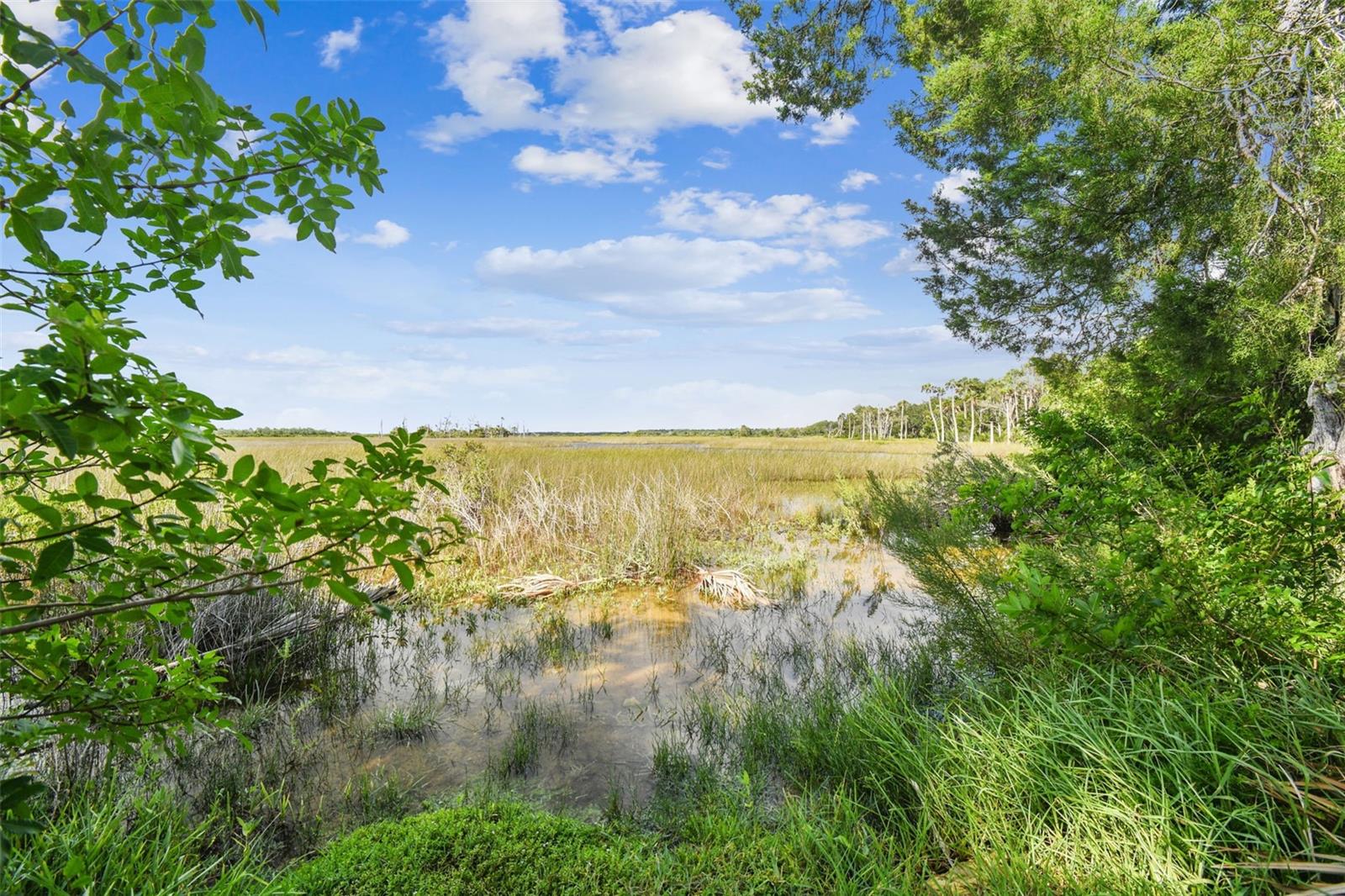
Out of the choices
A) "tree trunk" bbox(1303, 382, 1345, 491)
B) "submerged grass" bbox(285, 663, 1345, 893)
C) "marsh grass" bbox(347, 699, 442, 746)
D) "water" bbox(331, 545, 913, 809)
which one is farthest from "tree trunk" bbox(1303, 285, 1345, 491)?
"marsh grass" bbox(347, 699, 442, 746)

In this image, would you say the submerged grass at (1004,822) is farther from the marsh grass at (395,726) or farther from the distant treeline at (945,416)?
the distant treeline at (945,416)

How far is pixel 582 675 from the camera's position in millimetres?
5504

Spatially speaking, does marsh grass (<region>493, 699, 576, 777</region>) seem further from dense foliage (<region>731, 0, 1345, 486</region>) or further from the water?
dense foliage (<region>731, 0, 1345, 486</region>)

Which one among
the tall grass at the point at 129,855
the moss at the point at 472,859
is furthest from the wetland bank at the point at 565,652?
the moss at the point at 472,859

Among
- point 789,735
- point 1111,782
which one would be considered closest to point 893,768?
point 789,735

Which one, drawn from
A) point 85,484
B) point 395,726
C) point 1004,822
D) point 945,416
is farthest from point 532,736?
point 945,416

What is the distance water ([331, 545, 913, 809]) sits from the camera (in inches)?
158

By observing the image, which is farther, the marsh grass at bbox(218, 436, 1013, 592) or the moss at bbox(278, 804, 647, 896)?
the marsh grass at bbox(218, 436, 1013, 592)

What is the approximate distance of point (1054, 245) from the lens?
21.0ft

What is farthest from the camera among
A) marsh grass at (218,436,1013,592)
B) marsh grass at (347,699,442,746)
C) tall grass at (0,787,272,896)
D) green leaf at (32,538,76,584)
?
marsh grass at (218,436,1013,592)

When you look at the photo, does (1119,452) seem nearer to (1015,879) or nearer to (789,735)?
(789,735)

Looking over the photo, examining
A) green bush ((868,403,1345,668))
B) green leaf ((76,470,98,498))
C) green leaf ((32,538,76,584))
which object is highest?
green leaf ((76,470,98,498))

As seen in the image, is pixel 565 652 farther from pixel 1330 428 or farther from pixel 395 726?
pixel 1330 428

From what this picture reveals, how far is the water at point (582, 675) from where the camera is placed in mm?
4004
